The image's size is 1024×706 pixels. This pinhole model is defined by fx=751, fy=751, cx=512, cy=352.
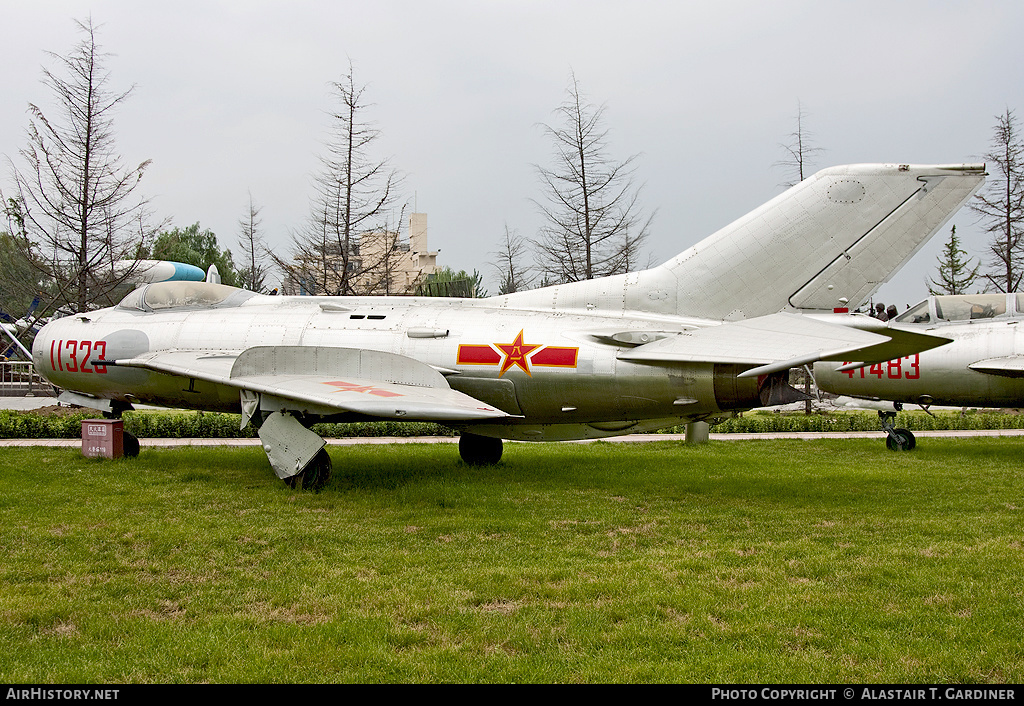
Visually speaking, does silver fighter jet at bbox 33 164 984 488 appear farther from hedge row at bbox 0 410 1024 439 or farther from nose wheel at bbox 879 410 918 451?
nose wheel at bbox 879 410 918 451

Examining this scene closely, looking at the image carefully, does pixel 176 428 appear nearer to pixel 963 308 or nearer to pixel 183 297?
pixel 183 297

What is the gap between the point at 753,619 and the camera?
4902 mm

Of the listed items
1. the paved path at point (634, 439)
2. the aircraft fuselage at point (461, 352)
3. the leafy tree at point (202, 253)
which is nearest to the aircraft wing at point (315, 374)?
the aircraft fuselage at point (461, 352)

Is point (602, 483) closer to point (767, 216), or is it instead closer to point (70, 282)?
point (767, 216)

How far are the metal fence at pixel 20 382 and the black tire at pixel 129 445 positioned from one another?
14551mm

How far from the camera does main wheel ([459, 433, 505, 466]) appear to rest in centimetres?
1255

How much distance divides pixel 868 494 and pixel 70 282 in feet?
58.4

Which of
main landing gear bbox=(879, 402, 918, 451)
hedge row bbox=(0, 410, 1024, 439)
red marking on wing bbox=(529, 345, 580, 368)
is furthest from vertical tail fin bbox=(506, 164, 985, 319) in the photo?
hedge row bbox=(0, 410, 1024, 439)

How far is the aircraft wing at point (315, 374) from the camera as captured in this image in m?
9.21

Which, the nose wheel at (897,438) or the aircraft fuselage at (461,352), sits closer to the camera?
the aircraft fuselage at (461,352)

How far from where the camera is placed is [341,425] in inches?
725

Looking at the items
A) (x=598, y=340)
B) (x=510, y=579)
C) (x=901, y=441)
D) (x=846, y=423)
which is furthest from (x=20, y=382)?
(x=901, y=441)

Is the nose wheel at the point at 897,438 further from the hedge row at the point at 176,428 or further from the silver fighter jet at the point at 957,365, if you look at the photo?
the hedge row at the point at 176,428
